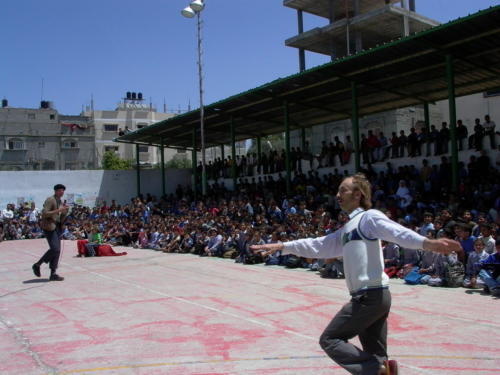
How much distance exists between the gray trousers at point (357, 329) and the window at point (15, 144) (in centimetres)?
6323

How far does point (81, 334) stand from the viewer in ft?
21.4

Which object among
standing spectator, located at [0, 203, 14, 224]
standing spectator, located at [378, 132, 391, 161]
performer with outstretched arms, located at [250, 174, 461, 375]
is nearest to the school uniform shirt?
performer with outstretched arms, located at [250, 174, 461, 375]

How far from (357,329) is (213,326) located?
11.1ft

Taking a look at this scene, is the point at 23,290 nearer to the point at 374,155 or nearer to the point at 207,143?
the point at 374,155

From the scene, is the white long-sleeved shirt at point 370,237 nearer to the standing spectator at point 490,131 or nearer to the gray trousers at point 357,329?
the gray trousers at point 357,329

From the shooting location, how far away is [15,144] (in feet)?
198

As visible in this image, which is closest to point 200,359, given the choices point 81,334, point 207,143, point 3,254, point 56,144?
point 81,334

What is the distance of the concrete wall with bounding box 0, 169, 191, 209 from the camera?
3222cm

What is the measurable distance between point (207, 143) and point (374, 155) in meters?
16.3

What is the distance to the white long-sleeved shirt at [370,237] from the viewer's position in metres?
3.52

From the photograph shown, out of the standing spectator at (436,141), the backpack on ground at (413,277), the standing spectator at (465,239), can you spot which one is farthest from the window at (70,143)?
the standing spectator at (465,239)

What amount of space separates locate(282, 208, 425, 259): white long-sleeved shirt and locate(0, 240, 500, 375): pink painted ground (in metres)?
1.37

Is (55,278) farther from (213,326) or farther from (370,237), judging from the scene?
(370,237)

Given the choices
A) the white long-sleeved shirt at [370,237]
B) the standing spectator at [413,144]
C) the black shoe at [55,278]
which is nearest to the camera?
the white long-sleeved shirt at [370,237]
